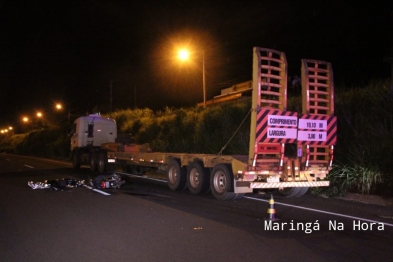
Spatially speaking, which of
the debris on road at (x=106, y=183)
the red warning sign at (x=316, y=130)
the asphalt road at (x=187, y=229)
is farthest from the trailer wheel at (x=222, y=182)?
the debris on road at (x=106, y=183)

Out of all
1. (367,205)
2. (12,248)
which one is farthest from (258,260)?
(367,205)

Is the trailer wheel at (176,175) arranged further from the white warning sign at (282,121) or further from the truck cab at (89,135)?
the truck cab at (89,135)

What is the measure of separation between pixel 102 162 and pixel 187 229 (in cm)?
1375

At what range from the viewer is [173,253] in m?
6.64

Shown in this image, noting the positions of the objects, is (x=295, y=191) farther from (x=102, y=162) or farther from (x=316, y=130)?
(x=102, y=162)

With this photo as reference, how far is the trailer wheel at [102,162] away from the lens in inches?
830

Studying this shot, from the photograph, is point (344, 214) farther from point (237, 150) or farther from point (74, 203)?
point (237, 150)

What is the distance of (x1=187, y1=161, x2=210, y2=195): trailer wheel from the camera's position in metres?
12.9

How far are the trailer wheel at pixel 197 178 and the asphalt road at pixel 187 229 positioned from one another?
17.3 inches

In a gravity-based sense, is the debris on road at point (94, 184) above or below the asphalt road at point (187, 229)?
above

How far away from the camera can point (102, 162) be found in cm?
2127

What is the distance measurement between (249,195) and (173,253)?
6763mm

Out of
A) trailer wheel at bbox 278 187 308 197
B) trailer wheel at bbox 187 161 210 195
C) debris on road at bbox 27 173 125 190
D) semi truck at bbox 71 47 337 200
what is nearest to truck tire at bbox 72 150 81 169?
debris on road at bbox 27 173 125 190

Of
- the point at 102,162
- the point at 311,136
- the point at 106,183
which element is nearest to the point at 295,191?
the point at 311,136
